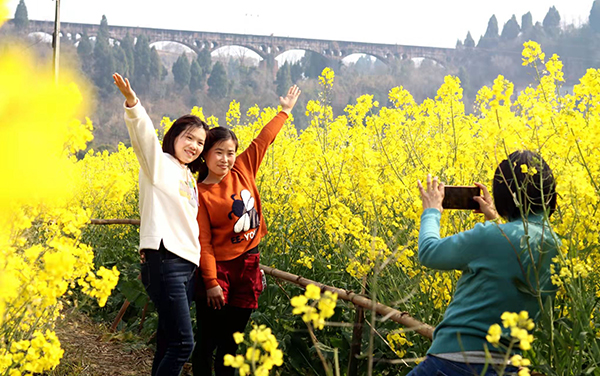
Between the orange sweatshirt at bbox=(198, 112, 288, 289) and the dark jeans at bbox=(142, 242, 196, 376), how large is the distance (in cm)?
22

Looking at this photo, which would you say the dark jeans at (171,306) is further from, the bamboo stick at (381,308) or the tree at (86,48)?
the tree at (86,48)

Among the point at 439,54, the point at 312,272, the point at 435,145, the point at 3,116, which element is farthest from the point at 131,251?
the point at 439,54

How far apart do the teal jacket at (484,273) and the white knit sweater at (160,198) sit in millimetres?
1106

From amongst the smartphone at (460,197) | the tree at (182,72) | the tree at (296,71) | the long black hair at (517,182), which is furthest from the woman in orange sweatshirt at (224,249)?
the tree at (296,71)

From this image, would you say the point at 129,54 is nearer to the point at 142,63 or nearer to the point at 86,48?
the point at 142,63

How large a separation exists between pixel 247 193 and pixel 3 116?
2298mm

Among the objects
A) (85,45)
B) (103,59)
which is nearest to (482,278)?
(103,59)

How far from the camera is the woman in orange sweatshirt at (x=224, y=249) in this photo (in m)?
2.65

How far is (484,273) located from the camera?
5.28 feet

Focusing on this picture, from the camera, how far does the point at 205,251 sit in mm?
2607

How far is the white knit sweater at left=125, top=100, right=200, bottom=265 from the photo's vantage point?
229cm

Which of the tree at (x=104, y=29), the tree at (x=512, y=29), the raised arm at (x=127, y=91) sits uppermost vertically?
the tree at (x=512, y=29)

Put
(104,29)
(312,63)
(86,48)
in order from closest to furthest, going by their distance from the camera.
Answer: (86,48)
(104,29)
(312,63)

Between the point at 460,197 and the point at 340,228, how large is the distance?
1004 mm
